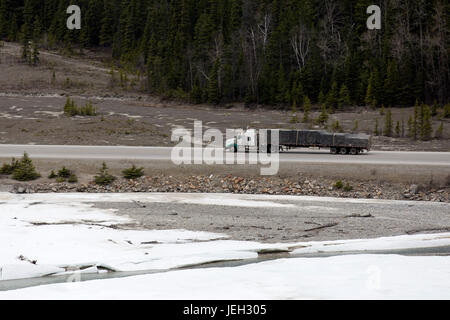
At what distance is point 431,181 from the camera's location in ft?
80.9

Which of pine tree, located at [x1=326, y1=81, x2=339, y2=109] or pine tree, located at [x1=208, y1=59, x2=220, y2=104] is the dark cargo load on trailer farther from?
pine tree, located at [x1=208, y1=59, x2=220, y2=104]

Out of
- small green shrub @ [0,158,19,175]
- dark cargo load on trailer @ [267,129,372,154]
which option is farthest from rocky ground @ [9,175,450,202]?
dark cargo load on trailer @ [267,129,372,154]

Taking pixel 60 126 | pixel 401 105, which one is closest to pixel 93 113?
pixel 60 126

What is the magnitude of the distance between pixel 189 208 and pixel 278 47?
44.2 meters

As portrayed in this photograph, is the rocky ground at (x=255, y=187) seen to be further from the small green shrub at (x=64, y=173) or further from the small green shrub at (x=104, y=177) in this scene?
the small green shrub at (x=64, y=173)

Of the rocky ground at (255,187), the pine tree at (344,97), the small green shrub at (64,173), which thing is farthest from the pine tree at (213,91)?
the small green shrub at (64,173)

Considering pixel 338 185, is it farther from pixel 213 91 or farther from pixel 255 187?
pixel 213 91

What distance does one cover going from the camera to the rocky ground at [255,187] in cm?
2419

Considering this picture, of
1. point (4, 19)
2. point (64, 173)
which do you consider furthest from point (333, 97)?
point (4, 19)

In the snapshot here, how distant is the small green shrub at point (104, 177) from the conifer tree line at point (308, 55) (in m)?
30.8

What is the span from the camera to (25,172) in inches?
1030

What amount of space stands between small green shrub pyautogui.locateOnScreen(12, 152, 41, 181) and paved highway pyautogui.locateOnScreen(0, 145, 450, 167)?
269 cm

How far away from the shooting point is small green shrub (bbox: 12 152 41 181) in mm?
26016
